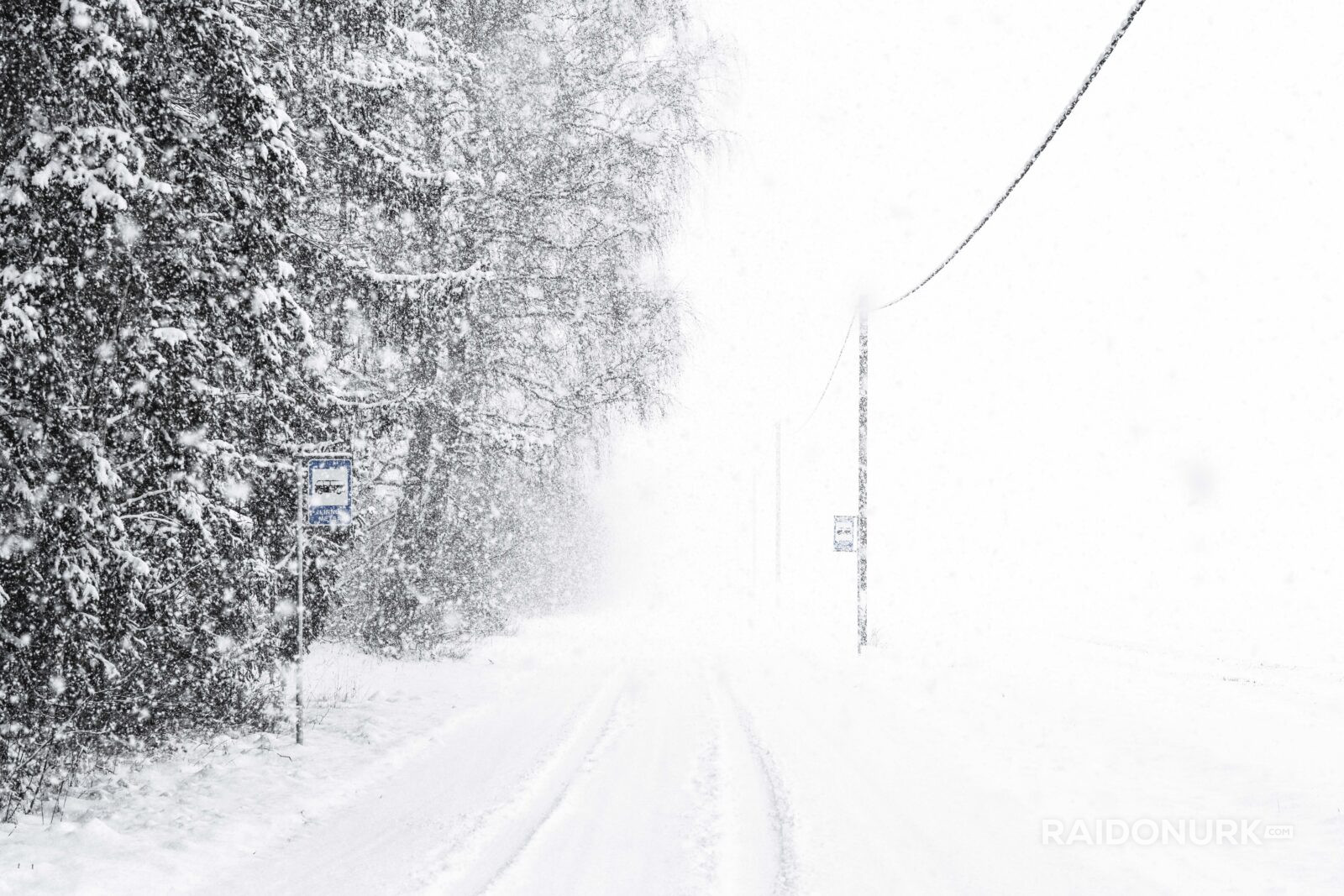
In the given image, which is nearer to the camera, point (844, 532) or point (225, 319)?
point (225, 319)

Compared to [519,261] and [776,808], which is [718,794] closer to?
[776,808]

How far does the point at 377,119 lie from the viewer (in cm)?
967

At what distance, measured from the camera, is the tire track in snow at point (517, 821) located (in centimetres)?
564

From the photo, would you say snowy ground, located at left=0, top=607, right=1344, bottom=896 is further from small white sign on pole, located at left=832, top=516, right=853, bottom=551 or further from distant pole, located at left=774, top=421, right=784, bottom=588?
distant pole, located at left=774, top=421, right=784, bottom=588

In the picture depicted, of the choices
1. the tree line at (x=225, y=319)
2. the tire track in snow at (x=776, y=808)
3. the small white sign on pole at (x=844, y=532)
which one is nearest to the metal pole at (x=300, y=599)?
the tree line at (x=225, y=319)

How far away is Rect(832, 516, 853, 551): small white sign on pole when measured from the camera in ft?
63.3

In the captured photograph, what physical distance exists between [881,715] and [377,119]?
9.24 meters

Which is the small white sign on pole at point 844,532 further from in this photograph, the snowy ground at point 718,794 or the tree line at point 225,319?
the tree line at point 225,319

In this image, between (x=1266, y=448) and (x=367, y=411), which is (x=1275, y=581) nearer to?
(x=1266, y=448)

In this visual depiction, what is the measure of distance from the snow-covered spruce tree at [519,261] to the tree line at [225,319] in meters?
0.08

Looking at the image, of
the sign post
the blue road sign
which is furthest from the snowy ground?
the blue road sign

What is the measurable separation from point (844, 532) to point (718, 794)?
1231 centimetres

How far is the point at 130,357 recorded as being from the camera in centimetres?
628

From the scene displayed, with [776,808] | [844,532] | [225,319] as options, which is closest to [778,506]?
[844,532]
